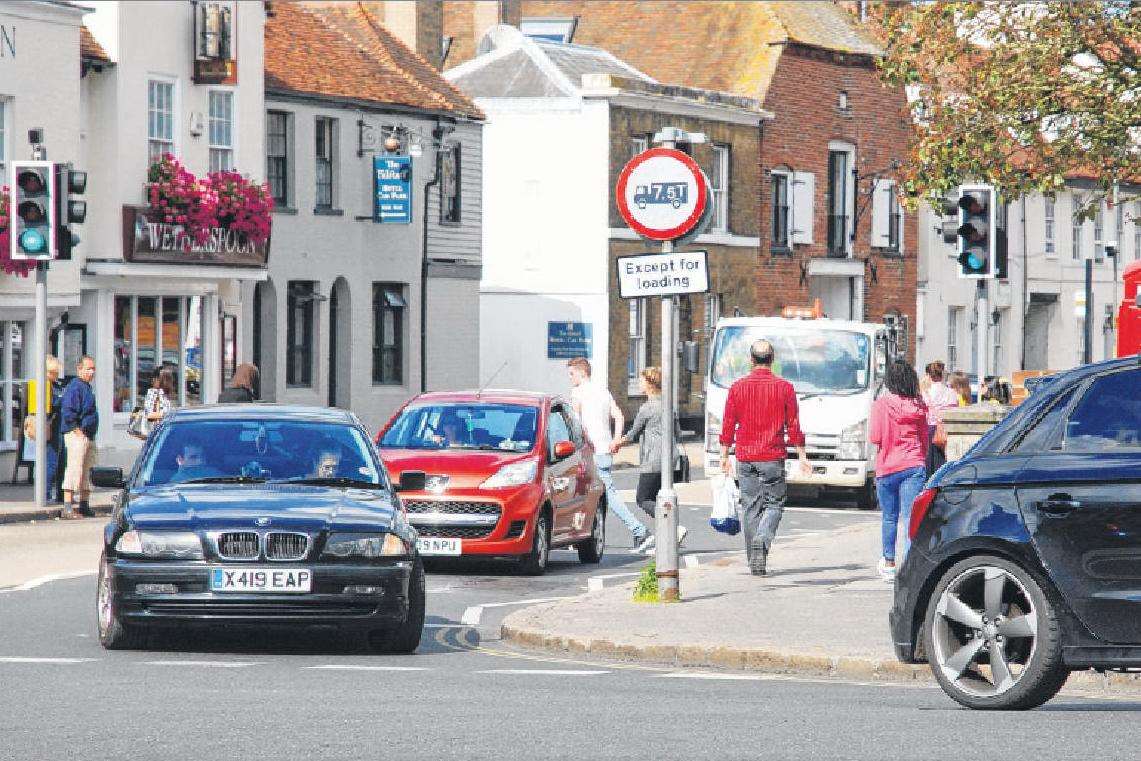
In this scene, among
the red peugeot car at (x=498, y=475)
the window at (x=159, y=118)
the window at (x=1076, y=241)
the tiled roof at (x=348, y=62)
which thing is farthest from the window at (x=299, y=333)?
the window at (x=1076, y=241)

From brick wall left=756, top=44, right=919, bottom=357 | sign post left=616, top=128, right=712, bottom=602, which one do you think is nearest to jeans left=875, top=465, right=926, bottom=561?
sign post left=616, top=128, right=712, bottom=602

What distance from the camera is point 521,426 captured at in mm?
21156

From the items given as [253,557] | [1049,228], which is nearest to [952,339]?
[1049,228]

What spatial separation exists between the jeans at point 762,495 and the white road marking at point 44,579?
556 centimetres

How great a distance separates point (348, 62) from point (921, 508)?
117 feet

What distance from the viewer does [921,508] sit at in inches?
446

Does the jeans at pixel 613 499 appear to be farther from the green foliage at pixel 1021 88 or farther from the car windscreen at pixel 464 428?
the green foliage at pixel 1021 88

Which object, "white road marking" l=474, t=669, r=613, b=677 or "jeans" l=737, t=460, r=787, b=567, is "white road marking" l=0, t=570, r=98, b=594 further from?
"white road marking" l=474, t=669, r=613, b=677

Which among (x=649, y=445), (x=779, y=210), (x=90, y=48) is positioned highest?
(x=90, y=48)

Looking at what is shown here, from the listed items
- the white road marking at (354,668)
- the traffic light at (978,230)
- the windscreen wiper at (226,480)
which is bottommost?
the white road marking at (354,668)

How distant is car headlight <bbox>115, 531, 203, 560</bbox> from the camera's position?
43.7 ft

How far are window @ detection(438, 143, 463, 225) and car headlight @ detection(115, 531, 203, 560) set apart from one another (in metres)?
35.0

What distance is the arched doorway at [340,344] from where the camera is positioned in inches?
1766

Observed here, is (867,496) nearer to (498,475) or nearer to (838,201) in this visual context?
(498,475)
